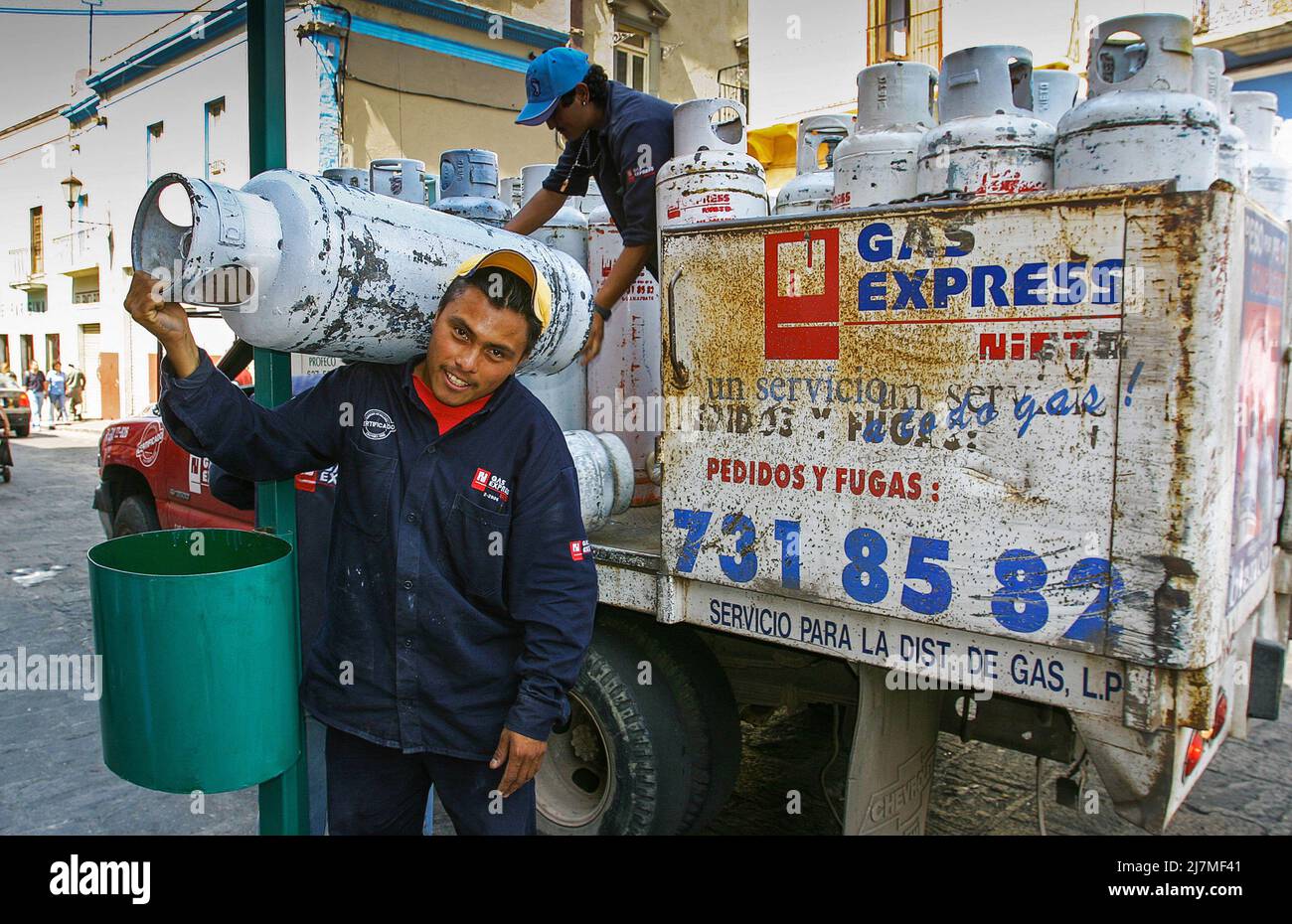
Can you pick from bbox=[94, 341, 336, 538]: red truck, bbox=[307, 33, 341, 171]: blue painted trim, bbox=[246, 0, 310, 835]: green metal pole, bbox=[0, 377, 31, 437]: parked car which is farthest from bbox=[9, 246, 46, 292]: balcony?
bbox=[246, 0, 310, 835]: green metal pole

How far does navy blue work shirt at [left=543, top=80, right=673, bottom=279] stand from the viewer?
379 cm

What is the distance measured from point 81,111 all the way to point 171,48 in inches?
270

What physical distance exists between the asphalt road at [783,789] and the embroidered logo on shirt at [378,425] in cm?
187

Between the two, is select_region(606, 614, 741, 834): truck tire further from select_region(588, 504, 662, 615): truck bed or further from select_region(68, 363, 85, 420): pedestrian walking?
select_region(68, 363, 85, 420): pedestrian walking

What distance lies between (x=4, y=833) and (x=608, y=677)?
2591 mm

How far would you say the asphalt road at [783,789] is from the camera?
12.7ft

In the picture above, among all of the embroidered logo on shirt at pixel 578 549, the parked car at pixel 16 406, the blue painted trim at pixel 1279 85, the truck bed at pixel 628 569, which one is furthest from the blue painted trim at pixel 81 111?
the embroidered logo on shirt at pixel 578 549

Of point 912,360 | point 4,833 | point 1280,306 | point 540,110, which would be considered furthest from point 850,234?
point 4,833

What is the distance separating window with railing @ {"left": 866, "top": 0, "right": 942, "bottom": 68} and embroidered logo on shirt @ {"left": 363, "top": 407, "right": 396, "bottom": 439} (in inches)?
503

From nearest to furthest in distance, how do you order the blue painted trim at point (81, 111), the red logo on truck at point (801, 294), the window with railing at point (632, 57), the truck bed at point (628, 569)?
the red logo on truck at point (801, 294) < the truck bed at point (628, 569) < the window with railing at point (632, 57) < the blue painted trim at point (81, 111)

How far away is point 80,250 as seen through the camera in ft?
88.2

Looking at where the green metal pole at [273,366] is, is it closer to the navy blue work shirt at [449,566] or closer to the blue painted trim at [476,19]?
the navy blue work shirt at [449,566]

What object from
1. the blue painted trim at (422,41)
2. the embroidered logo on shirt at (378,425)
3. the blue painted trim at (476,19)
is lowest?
the embroidered logo on shirt at (378,425)

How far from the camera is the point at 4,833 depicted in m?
3.69
